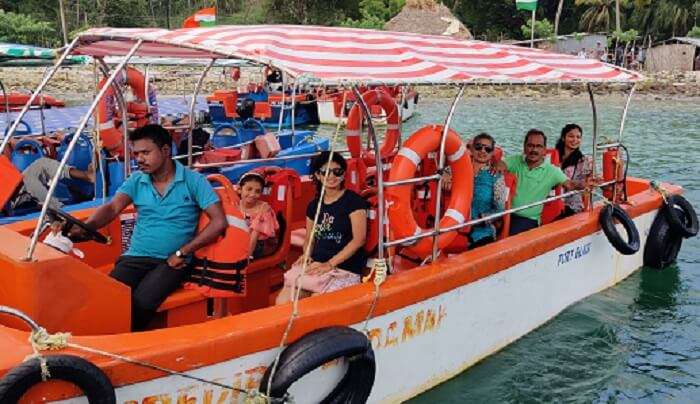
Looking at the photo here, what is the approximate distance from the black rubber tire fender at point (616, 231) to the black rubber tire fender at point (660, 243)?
954mm

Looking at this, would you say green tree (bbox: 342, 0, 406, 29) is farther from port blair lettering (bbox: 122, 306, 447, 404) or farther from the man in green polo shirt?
port blair lettering (bbox: 122, 306, 447, 404)

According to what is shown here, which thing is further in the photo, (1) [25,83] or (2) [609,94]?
(2) [609,94]

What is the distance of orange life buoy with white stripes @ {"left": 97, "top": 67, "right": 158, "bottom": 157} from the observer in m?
7.75

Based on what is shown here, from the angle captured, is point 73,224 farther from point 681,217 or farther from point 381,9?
point 381,9

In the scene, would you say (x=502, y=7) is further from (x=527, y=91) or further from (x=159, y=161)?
(x=159, y=161)

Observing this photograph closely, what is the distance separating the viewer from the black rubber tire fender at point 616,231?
21.7 feet

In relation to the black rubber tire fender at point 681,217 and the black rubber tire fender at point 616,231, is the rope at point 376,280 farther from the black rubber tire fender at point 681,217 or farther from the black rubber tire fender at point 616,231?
the black rubber tire fender at point 681,217

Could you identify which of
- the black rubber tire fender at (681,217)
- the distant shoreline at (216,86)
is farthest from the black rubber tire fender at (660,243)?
the distant shoreline at (216,86)

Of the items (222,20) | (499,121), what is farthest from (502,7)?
(499,121)

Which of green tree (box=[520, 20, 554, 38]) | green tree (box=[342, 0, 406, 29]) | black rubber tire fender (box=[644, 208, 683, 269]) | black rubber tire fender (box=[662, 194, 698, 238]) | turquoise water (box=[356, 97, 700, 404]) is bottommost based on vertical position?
turquoise water (box=[356, 97, 700, 404])

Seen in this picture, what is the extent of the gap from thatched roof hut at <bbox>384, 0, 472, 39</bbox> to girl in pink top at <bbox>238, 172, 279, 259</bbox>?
34055 millimetres

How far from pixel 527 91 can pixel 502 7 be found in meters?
14.6

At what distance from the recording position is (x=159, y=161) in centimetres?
425

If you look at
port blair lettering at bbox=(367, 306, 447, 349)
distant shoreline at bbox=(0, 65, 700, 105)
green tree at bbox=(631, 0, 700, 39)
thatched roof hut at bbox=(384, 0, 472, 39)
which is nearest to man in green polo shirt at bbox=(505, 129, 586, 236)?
port blair lettering at bbox=(367, 306, 447, 349)
